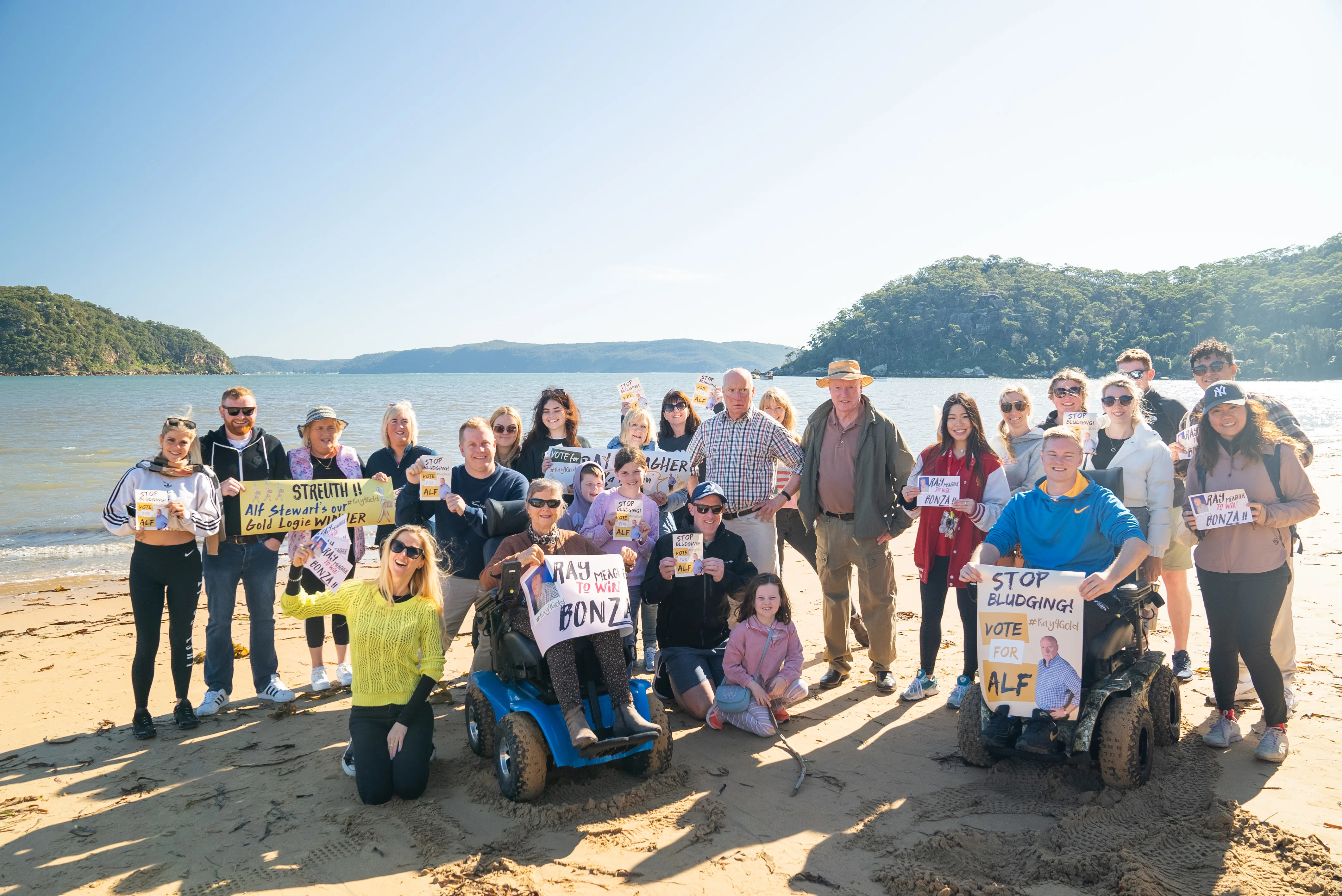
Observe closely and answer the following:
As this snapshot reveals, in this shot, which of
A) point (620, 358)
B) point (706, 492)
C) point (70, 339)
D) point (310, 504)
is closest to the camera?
point (706, 492)

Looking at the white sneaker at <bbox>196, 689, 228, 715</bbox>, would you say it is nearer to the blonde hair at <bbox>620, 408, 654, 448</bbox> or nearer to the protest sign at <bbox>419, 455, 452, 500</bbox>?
the protest sign at <bbox>419, 455, 452, 500</bbox>

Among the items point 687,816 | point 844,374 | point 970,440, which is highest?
point 844,374

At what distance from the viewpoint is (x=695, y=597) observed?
17.6 feet

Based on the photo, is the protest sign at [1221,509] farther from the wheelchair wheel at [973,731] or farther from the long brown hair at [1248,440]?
the wheelchair wheel at [973,731]

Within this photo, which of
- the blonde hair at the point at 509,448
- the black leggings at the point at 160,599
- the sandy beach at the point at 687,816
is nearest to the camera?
the sandy beach at the point at 687,816

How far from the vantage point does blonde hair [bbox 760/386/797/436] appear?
7.31 m

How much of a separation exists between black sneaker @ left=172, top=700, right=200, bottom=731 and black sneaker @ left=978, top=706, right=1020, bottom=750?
16.6ft

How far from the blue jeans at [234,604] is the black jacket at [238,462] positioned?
202mm

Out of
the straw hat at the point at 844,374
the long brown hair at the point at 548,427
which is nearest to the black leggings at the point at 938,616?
the straw hat at the point at 844,374

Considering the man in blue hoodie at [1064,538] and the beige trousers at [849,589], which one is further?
the beige trousers at [849,589]

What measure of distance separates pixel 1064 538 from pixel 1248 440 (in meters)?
1.32

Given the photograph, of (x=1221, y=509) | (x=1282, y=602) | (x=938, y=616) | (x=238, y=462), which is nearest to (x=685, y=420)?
(x=938, y=616)

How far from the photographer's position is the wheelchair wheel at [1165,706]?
4273 millimetres

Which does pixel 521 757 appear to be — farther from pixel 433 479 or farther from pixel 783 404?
pixel 783 404
